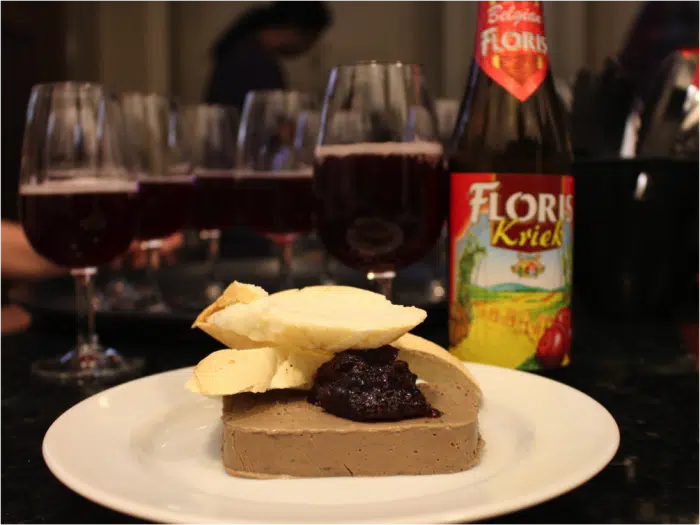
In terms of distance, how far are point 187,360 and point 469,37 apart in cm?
413

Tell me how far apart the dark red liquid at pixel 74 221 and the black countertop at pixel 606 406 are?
0.15 m

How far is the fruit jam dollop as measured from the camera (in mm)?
597

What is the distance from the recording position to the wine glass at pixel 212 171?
62.1 inches

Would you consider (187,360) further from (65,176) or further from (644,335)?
(644,335)

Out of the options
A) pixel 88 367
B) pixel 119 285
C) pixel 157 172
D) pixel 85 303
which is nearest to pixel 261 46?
pixel 119 285

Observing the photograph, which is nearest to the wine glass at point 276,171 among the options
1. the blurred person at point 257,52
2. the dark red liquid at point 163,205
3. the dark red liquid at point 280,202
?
the dark red liquid at point 280,202

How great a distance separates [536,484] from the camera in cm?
49

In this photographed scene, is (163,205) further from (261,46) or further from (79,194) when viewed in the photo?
(261,46)

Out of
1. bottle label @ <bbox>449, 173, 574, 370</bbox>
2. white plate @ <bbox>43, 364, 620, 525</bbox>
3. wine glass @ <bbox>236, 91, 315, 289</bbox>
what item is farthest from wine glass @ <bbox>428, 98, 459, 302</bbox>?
white plate @ <bbox>43, 364, 620, 525</bbox>

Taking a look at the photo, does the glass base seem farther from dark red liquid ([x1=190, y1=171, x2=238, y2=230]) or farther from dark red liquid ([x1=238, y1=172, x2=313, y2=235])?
dark red liquid ([x1=190, y1=171, x2=238, y2=230])

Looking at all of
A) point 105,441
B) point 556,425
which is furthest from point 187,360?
point 556,425

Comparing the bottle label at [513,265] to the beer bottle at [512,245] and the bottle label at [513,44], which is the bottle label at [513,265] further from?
the bottle label at [513,44]

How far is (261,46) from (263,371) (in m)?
3.48

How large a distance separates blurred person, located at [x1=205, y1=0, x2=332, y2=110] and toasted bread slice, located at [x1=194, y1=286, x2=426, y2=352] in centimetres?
289
